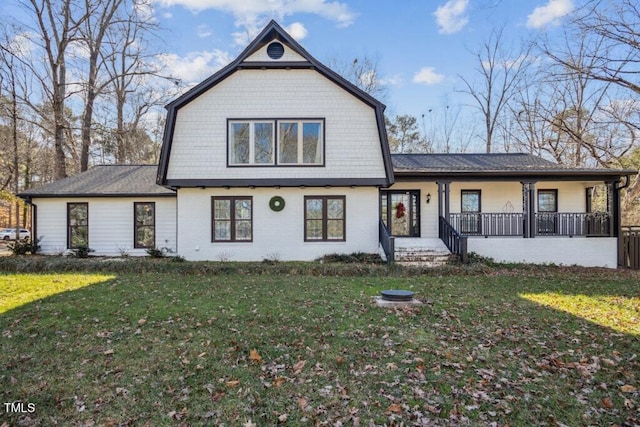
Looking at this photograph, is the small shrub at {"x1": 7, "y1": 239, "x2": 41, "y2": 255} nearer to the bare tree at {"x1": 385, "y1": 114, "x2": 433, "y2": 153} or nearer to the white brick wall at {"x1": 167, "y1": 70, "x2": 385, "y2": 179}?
the white brick wall at {"x1": 167, "y1": 70, "x2": 385, "y2": 179}

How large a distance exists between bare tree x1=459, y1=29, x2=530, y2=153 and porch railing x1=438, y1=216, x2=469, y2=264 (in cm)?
1605

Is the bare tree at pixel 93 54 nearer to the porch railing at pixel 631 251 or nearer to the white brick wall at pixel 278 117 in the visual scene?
the white brick wall at pixel 278 117

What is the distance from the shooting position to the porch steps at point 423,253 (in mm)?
12320

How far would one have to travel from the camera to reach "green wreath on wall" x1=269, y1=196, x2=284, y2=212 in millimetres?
13102

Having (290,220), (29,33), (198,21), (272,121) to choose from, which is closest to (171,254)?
(290,220)

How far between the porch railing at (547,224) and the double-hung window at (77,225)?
14718 millimetres

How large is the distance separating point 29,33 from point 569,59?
26.8 metres

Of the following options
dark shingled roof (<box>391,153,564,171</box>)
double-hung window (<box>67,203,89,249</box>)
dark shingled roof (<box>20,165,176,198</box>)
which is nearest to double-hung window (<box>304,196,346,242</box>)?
dark shingled roof (<box>391,153,564,171</box>)

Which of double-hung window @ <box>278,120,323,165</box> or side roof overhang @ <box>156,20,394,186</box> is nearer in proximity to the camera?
side roof overhang @ <box>156,20,394,186</box>

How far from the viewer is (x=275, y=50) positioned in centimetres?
1291

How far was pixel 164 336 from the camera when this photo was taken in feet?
17.4

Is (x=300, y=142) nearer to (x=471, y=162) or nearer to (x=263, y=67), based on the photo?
(x=263, y=67)

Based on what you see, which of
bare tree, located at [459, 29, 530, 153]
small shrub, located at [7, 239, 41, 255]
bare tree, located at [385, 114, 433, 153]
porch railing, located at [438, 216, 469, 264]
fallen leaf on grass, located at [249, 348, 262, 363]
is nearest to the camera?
fallen leaf on grass, located at [249, 348, 262, 363]

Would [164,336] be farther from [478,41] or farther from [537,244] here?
[478,41]
